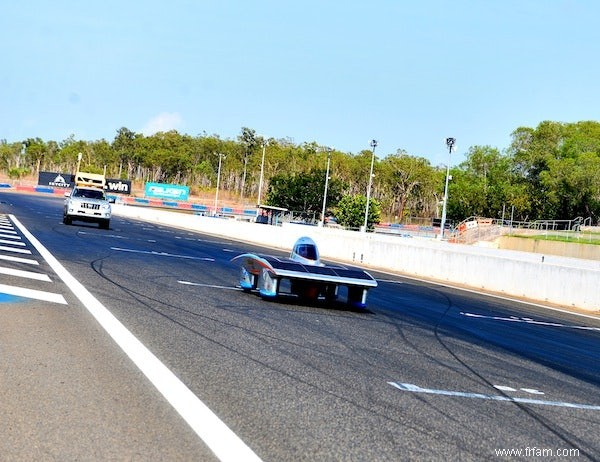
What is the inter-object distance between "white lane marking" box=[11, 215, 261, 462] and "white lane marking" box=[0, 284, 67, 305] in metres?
0.75

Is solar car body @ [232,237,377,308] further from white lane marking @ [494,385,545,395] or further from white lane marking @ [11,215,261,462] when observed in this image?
white lane marking @ [494,385,545,395]

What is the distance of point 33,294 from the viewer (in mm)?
12398

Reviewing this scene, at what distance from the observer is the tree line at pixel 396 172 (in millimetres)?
98994

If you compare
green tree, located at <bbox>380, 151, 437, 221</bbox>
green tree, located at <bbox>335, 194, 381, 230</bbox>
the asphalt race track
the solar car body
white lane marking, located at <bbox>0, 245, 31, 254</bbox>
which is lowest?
white lane marking, located at <bbox>0, 245, 31, 254</bbox>

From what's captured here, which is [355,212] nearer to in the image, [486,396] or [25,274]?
[25,274]

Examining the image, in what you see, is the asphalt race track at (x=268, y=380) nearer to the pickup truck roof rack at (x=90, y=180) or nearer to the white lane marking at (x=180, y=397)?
the white lane marking at (x=180, y=397)

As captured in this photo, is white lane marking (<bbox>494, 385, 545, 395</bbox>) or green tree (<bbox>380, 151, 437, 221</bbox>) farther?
green tree (<bbox>380, 151, 437, 221</bbox>)

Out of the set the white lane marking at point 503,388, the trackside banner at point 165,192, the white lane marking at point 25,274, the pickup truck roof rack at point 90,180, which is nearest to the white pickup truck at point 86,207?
the pickup truck roof rack at point 90,180

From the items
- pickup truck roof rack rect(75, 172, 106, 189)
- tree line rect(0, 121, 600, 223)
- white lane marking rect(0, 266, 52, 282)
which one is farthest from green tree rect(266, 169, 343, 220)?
white lane marking rect(0, 266, 52, 282)

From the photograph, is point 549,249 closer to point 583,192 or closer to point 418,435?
point 583,192

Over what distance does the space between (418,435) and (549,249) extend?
169 ft

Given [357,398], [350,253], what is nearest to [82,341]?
[357,398]

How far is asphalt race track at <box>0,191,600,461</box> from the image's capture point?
5535 millimetres

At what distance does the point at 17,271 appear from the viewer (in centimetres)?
1529
